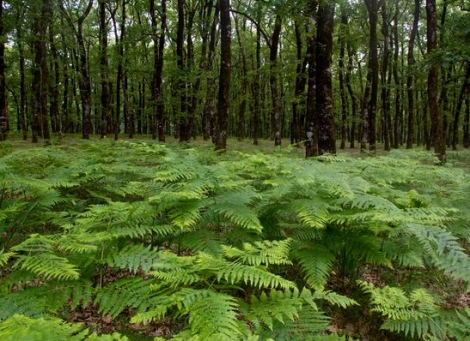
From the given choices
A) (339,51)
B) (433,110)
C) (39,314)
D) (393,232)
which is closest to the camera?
(39,314)

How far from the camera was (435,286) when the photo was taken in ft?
15.3

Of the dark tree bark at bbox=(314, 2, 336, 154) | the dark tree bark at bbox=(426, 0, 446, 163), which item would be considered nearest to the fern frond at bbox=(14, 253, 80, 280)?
the dark tree bark at bbox=(314, 2, 336, 154)

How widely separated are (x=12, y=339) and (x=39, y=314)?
39.6 inches

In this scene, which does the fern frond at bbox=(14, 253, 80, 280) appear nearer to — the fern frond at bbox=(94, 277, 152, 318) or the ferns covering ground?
Answer: the ferns covering ground

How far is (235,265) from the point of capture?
2480 mm

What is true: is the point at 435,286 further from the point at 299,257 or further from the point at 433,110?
the point at 433,110

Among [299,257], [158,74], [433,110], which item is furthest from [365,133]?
[299,257]

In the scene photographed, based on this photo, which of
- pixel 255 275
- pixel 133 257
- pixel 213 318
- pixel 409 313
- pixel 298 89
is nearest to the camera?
pixel 213 318

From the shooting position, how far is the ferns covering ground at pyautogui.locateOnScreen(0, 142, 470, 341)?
2354 mm

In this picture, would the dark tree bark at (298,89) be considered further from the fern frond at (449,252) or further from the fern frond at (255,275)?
the fern frond at (255,275)

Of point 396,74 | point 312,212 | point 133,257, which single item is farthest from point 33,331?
point 396,74

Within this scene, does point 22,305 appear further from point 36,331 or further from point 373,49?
point 373,49

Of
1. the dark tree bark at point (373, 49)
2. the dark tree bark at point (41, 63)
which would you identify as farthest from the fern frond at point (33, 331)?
the dark tree bark at point (373, 49)

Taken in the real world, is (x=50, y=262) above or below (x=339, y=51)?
below
